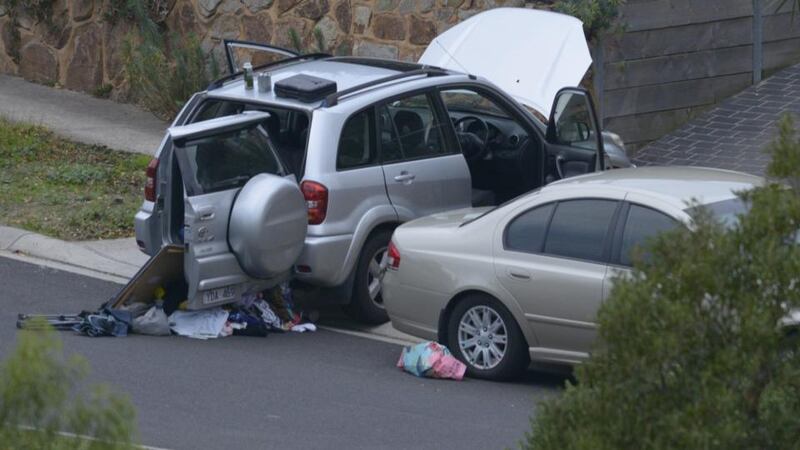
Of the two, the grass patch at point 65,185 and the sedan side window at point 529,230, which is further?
the grass patch at point 65,185

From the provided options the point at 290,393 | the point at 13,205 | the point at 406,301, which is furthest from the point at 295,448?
the point at 13,205

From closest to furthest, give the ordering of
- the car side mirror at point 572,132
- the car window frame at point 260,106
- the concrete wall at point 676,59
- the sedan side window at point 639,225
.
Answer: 1. the sedan side window at point 639,225
2. the car window frame at point 260,106
3. the car side mirror at point 572,132
4. the concrete wall at point 676,59

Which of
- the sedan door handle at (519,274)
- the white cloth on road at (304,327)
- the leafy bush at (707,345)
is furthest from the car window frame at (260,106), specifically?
the leafy bush at (707,345)

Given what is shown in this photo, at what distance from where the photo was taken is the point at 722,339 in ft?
12.2

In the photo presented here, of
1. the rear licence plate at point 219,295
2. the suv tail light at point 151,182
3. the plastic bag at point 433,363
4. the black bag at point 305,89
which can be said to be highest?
the black bag at point 305,89

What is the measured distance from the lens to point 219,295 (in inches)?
366

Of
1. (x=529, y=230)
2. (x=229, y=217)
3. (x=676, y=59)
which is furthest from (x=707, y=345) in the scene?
(x=676, y=59)

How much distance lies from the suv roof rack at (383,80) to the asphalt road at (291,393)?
1.72m

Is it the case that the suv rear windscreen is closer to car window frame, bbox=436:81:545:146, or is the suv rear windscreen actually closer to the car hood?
car window frame, bbox=436:81:545:146

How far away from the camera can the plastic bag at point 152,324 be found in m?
9.34

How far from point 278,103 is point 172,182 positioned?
1.00 meters

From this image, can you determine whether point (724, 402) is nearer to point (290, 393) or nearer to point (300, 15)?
point (290, 393)

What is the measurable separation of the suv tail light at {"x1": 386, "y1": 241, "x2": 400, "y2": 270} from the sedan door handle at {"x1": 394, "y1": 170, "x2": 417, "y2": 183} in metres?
0.83

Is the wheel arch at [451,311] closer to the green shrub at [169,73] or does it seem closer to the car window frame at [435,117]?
the car window frame at [435,117]
